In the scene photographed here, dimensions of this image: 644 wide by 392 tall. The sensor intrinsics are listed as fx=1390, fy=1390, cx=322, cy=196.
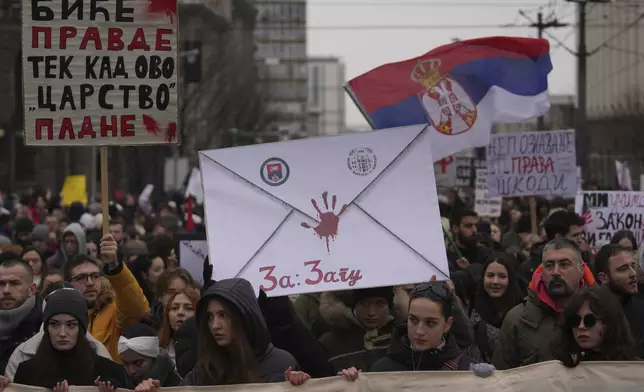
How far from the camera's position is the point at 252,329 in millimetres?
5730

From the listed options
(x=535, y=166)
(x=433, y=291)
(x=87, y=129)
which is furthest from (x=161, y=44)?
(x=535, y=166)

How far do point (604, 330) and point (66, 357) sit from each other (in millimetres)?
2356

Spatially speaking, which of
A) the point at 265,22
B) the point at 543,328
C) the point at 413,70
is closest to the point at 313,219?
the point at 543,328

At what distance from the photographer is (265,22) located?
159375 millimetres

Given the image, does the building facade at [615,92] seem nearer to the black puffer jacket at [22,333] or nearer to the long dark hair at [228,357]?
the black puffer jacket at [22,333]

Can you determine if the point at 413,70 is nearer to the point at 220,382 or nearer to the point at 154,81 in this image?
the point at 154,81

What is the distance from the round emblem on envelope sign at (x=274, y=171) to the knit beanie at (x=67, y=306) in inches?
51.8

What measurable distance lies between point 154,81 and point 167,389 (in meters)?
2.55

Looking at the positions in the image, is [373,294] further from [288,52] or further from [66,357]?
[288,52]

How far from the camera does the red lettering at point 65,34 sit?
308 inches

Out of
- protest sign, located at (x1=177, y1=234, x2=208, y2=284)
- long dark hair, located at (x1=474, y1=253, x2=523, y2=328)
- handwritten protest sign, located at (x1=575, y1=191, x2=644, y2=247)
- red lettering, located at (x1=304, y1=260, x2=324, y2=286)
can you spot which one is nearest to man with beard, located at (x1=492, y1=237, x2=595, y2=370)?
red lettering, located at (x1=304, y1=260, x2=324, y2=286)

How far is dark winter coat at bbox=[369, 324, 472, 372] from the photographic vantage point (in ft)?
20.2

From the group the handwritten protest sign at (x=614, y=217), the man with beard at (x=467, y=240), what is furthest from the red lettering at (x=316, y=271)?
the handwritten protest sign at (x=614, y=217)

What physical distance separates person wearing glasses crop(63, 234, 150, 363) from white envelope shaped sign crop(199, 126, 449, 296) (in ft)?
3.04
